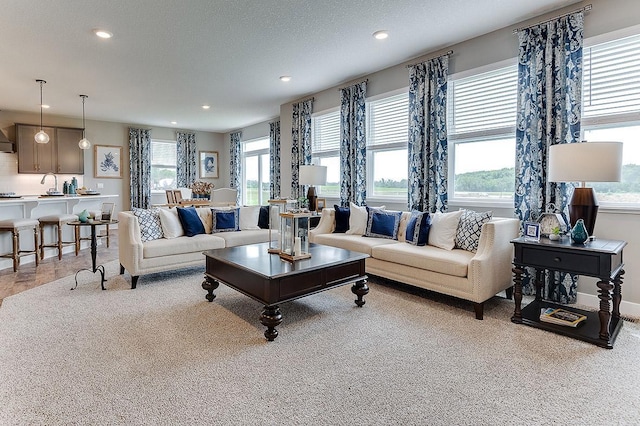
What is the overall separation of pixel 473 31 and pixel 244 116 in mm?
5707

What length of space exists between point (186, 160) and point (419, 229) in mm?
8087

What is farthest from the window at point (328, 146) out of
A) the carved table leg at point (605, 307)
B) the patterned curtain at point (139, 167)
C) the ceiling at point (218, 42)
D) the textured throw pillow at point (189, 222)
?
the patterned curtain at point (139, 167)

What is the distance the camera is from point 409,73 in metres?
4.82

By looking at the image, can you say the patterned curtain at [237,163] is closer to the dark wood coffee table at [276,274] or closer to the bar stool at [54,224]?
the bar stool at [54,224]

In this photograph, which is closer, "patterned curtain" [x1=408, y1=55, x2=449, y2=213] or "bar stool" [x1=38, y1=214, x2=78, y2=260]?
"patterned curtain" [x1=408, y1=55, x2=449, y2=213]

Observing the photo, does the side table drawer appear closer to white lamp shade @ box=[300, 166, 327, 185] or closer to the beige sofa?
the beige sofa

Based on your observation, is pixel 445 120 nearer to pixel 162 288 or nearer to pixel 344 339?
pixel 344 339

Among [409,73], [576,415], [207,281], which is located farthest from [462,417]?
[409,73]

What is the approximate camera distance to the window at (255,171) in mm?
9345

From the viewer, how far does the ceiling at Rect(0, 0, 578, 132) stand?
3375 millimetres

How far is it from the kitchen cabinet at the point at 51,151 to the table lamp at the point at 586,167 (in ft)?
31.4

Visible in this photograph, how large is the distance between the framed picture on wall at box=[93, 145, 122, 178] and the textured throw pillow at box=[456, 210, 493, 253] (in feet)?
28.6

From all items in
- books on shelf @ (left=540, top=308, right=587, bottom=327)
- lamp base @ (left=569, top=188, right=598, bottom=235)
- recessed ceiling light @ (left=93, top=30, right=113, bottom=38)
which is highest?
recessed ceiling light @ (left=93, top=30, right=113, bottom=38)

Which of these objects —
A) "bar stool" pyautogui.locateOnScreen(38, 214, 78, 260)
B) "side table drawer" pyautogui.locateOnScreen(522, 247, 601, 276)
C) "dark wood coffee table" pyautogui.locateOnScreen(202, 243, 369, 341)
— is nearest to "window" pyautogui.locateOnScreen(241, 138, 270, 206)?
"bar stool" pyautogui.locateOnScreen(38, 214, 78, 260)
